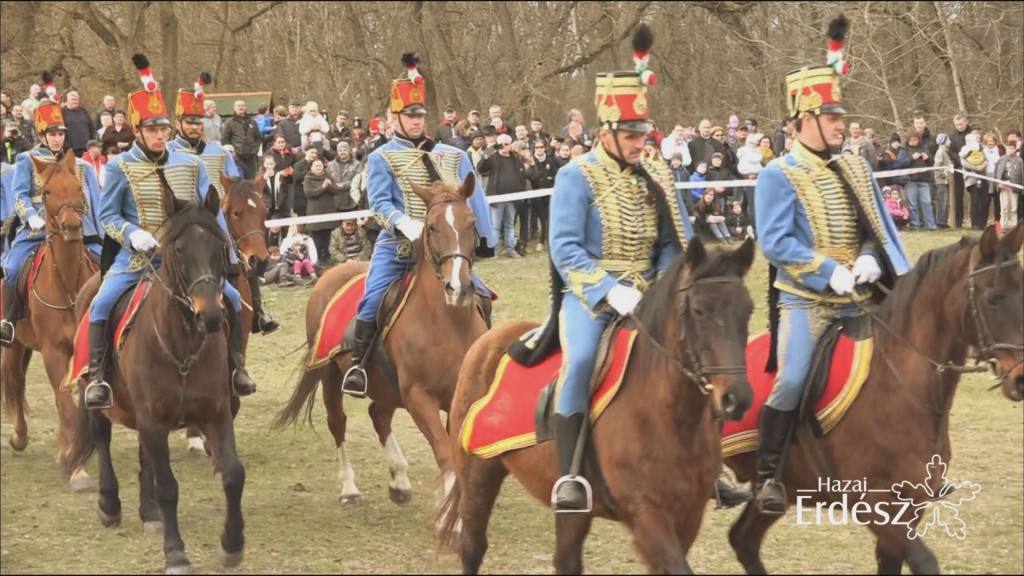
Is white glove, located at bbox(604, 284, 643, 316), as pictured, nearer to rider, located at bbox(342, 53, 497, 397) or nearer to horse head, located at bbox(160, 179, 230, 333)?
horse head, located at bbox(160, 179, 230, 333)

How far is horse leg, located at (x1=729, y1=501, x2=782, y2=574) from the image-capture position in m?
7.99

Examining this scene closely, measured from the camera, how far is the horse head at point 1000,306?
22.6 ft

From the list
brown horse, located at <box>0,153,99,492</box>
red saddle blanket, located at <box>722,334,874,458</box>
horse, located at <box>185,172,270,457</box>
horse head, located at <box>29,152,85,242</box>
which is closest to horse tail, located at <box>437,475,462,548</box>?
red saddle blanket, located at <box>722,334,874,458</box>

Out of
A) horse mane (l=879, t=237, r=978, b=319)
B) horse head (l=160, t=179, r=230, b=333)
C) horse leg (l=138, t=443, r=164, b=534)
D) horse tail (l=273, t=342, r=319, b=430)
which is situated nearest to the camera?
horse mane (l=879, t=237, r=978, b=319)

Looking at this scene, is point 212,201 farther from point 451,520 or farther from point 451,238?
point 451,520

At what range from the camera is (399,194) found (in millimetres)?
10562

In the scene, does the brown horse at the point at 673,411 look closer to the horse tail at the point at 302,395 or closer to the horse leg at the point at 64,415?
the horse tail at the point at 302,395

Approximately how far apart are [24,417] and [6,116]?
40.2 ft

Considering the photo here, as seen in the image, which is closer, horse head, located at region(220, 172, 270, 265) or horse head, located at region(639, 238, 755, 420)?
horse head, located at region(639, 238, 755, 420)

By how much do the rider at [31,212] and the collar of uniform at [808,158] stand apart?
7187 millimetres

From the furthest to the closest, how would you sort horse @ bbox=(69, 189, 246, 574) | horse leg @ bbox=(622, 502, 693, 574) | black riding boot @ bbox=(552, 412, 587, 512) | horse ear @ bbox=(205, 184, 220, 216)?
horse ear @ bbox=(205, 184, 220, 216) < horse @ bbox=(69, 189, 246, 574) < black riding boot @ bbox=(552, 412, 587, 512) < horse leg @ bbox=(622, 502, 693, 574)

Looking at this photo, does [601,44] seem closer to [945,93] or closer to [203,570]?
[945,93]

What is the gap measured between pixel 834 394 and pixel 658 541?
1.74m

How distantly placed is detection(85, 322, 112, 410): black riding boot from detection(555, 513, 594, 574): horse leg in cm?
401
